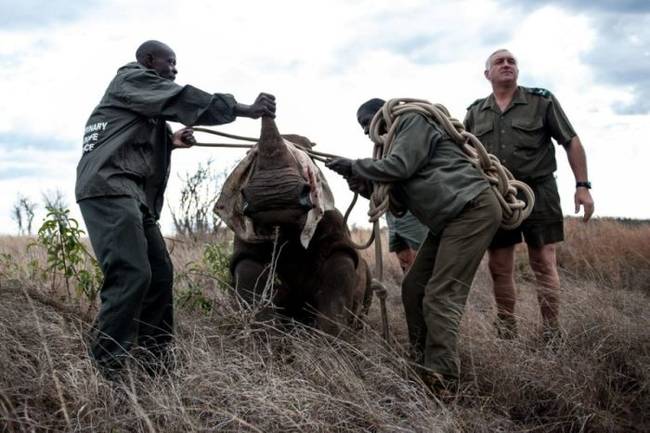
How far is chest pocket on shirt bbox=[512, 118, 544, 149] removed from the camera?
6500mm

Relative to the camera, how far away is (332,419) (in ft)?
13.5

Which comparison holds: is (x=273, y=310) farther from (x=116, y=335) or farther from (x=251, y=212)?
(x=116, y=335)

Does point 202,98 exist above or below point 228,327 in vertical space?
above

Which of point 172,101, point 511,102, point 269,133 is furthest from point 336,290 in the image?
point 511,102

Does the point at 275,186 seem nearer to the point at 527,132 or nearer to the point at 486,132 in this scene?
the point at 486,132

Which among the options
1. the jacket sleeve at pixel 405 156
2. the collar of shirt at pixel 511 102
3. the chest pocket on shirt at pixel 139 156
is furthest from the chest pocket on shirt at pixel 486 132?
the chest pocket on shirt at pixel 139 156

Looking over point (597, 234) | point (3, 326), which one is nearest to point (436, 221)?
point (3, 326)

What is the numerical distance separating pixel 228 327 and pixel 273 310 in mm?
343

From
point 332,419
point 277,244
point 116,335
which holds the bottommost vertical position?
point 332,419

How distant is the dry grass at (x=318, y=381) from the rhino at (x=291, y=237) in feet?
1.02

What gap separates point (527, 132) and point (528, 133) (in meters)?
0.01

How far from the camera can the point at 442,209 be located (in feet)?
16.4

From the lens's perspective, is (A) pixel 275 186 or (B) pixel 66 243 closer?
(A) pixel 275 186

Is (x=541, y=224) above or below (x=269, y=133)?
below
